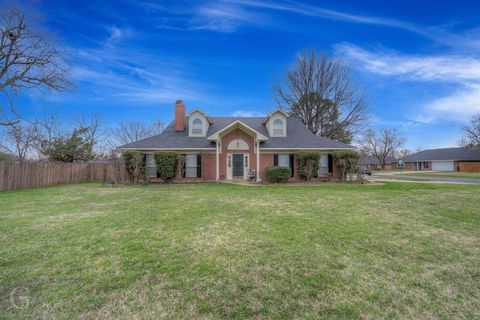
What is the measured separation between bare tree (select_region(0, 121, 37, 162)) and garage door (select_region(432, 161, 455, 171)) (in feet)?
233

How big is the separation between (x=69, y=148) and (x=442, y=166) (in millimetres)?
67431

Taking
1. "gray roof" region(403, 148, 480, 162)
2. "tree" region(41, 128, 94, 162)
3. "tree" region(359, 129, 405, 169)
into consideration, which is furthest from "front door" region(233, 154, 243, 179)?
"tree" region(359, 129, 405, 169)

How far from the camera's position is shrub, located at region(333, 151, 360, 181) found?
1470cm

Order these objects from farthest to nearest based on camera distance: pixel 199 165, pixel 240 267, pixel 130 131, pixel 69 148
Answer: pixel 130 131
pixel 69 148
pixel 199 165
pixel 240 267

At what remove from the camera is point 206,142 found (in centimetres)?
1631

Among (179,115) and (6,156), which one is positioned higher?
(179,115)

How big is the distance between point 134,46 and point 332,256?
16795mm

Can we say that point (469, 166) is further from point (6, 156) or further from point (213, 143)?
point (6, 156)

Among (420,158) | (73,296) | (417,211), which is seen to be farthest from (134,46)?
(420,158)

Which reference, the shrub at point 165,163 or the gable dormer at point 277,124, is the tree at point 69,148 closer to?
the shrub at point 165,163

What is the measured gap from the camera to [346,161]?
14938mm

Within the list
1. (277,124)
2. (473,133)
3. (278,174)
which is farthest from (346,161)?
(473,133)

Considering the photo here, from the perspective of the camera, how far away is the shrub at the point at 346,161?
48.2 ft

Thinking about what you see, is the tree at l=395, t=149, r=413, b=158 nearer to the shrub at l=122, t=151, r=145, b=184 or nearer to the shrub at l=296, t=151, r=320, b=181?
the shrub at l=296, t=151, r=320, b=181
